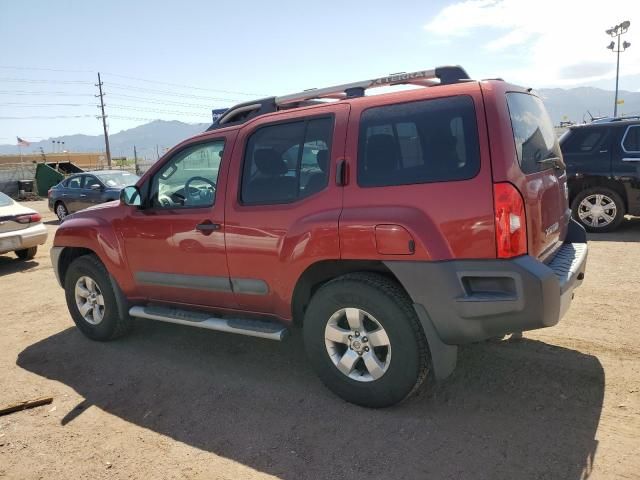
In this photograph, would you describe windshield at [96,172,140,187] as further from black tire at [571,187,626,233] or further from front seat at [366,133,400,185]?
front seat at [366,133,400,185]

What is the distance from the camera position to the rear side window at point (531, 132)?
288 centimetres

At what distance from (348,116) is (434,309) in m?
1.33

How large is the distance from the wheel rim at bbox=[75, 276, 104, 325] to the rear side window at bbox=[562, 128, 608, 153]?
745 centimetres

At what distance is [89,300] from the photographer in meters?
4.77

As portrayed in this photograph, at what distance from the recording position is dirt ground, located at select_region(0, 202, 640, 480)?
2668 millimetres

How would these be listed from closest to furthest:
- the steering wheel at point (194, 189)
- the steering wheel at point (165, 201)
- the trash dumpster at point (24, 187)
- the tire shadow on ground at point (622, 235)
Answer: the steering wheel at point (194, 189) < the steering wheel at point (165, 201) < the tire shadow on ground at point (622, 235) < the trash dumpster at point (24, 187)

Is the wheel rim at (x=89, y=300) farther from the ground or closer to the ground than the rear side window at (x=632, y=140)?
closer to the ground

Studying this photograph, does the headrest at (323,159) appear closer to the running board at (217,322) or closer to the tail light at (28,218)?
the running board at (217,322)

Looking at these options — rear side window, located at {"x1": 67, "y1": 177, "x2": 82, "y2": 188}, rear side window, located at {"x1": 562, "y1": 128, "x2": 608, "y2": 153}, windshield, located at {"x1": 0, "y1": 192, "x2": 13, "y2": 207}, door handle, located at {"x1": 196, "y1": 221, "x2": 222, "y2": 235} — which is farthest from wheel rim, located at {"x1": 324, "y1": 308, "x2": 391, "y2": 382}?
rear side window, located at {"x1": 67, "y1": 177, "x2": 82, "y2": 188}

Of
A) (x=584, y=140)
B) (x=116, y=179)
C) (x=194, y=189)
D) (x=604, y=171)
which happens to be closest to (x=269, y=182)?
(x=194, y=189)

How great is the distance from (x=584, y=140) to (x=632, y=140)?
26.7 inches

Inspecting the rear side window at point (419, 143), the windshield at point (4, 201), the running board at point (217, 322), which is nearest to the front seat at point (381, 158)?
the rear side window at point (419, 143)

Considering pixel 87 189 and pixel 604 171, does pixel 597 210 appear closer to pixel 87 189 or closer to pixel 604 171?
pixel 604 171

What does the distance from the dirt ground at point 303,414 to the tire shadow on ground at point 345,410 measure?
0.01m
